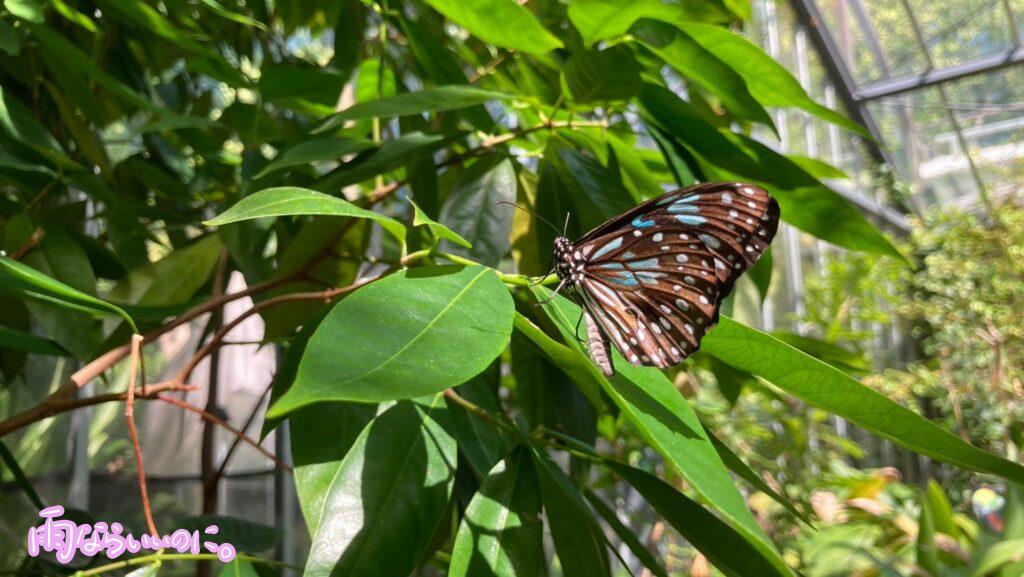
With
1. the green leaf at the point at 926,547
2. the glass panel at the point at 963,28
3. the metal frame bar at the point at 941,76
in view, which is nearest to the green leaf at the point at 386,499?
the green leaf at the point at 926,547

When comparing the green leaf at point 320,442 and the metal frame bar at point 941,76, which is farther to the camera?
the metal frame bar at point 941,76

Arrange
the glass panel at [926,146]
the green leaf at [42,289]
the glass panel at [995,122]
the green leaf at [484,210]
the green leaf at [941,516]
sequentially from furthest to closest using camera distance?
the glass panel at [926,146] → the glass panel at [995,122] → the green leaf at [941,516] → the green leaf at [484,210] → the green leaf at [42,289]

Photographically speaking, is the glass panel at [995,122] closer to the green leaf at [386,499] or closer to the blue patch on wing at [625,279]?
the blue patch on wing at [625,279]

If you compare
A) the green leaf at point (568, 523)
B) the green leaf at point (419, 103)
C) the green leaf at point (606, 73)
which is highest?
Answer: the green leaf at point (606, 73)

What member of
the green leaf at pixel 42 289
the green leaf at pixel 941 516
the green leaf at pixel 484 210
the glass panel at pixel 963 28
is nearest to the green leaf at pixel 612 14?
the green leaf at pixel 484 210

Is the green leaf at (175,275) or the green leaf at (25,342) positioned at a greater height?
the green leaf at (175,275)

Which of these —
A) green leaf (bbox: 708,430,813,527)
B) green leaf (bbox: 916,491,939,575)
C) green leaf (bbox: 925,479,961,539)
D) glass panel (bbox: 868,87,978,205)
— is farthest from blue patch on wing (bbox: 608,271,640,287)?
glass panel (bbox: 868,87,978,205)

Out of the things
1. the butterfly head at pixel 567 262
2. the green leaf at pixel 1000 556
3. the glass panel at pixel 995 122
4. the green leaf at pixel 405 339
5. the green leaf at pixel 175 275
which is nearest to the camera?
the green leaf at pixel 405 339
